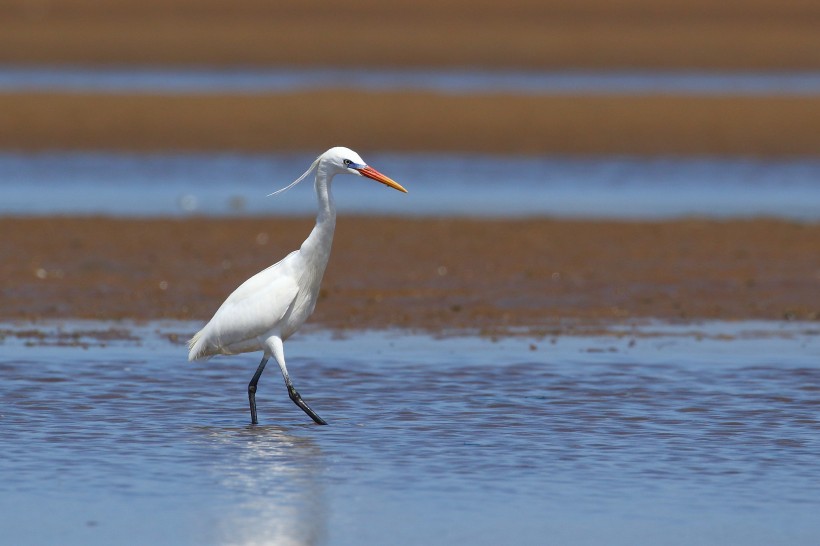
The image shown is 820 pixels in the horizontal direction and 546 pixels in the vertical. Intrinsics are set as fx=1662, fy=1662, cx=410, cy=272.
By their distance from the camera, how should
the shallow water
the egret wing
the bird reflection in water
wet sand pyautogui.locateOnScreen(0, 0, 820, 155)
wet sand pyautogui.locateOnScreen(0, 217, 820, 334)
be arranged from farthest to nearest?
wet sand pyautogui.locateOnScreen(0, 0, 820, 155) → wet sand pyautogui.locateOnScreen(0, 217, 820, 334) → the egret wing → the shallow water → the bird reflection in water

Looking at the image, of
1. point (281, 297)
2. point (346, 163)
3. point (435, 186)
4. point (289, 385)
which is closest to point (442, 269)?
point (346, 163)

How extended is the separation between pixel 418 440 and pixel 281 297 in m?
1.41

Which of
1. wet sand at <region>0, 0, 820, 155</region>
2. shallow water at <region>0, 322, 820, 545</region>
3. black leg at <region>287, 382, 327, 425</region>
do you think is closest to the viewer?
shallow water at <region>0, 322, 820, 545</region>

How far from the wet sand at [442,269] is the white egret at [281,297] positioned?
349 cm

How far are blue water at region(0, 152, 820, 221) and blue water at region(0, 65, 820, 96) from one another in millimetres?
7390

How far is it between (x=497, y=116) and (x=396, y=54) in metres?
14.7

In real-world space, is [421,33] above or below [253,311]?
above

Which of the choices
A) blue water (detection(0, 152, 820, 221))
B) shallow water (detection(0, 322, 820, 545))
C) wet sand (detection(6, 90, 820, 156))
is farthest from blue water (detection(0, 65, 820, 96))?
shallow water (detection(0, 322, 820, 545))

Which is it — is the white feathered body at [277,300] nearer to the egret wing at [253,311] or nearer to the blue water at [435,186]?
the egret wing at [253,311]

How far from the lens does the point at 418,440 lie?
989 centimetres

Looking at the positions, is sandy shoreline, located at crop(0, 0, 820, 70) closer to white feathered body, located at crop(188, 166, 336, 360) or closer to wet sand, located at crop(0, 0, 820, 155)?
wet sand, located at crop(0, 0, 820, 155)

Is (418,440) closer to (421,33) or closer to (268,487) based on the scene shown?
(268,487)

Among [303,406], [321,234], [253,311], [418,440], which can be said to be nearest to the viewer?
[418,440]

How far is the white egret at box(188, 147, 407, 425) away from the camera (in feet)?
34.8
